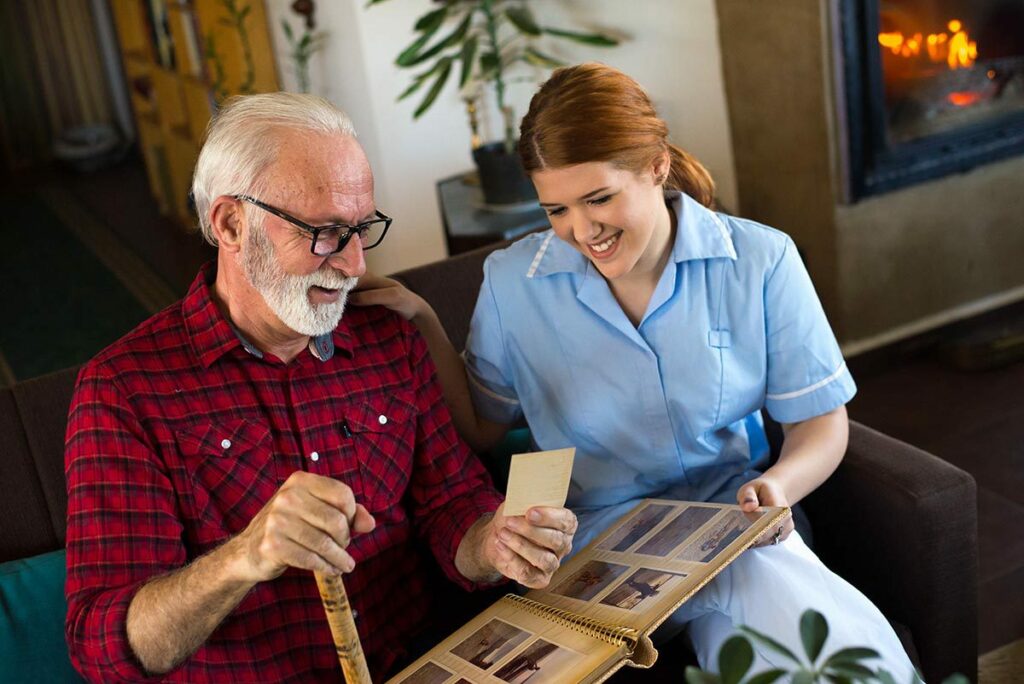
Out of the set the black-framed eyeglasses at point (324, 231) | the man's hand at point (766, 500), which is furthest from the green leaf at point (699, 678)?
the black-framed eyeglasses at point (324, 231)

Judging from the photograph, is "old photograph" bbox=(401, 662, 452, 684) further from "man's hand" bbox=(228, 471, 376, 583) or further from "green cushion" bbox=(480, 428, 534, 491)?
"green cushion" bbox=(480, 428, 534, 491)

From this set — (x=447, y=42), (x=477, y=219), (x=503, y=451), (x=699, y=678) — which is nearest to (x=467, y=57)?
(x=447, y=42)

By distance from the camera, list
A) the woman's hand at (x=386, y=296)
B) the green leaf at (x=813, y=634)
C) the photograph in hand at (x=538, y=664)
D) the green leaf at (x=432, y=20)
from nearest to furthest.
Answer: the green leaf at (x=813, y=634) → the photograph in hand at (x=538, y=664) → the woman's hand at (x=386, y=296) → the green leaf at (x=432, y=20)

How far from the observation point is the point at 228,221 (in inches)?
57.4

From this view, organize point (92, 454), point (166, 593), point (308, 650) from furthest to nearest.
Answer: point (308, 650)
point (92, 454)
point (166, 593)

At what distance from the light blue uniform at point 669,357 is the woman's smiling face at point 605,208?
0.06 m

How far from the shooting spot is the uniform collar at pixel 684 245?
1.63 m

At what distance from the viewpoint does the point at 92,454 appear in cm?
137

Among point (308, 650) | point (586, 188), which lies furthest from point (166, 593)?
point (586, 188)

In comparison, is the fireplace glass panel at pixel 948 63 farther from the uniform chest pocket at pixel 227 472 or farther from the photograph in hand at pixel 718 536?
the uniform chest pocket at pixel 227 472

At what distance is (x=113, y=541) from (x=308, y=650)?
12.1 inches

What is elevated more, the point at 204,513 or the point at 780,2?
the point at 780,2

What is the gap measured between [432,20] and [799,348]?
185 centimetres

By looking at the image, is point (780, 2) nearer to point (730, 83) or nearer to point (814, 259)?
point (730, 83)
